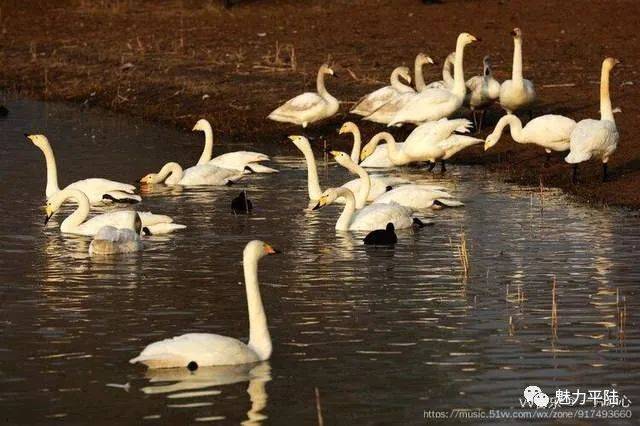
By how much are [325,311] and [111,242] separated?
324cm

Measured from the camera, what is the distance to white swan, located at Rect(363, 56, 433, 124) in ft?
73.3

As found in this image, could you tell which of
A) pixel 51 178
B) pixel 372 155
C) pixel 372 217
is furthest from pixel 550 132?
pixel 51 178

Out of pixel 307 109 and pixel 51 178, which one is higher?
pixel 307 109

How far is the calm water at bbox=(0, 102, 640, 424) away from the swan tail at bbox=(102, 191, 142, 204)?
0.29 meters

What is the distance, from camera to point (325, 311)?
1157 centimetres

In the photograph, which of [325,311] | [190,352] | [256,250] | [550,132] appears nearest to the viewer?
[190,352]

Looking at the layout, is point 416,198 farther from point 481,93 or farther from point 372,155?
point 481,93

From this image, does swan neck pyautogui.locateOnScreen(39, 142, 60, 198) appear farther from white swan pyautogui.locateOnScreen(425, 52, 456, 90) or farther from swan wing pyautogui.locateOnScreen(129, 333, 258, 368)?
swan wing pyautogui.locateOnScreen(129, 333, 258, 368)

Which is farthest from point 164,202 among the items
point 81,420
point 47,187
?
point 81,420

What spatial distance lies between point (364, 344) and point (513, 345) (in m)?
0.93

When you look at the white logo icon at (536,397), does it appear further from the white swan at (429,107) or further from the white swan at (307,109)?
the white swan at (307,109)

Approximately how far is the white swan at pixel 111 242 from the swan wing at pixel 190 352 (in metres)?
4.64

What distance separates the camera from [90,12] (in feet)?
126

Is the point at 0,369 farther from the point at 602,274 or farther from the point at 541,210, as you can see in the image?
the point at 541,210
